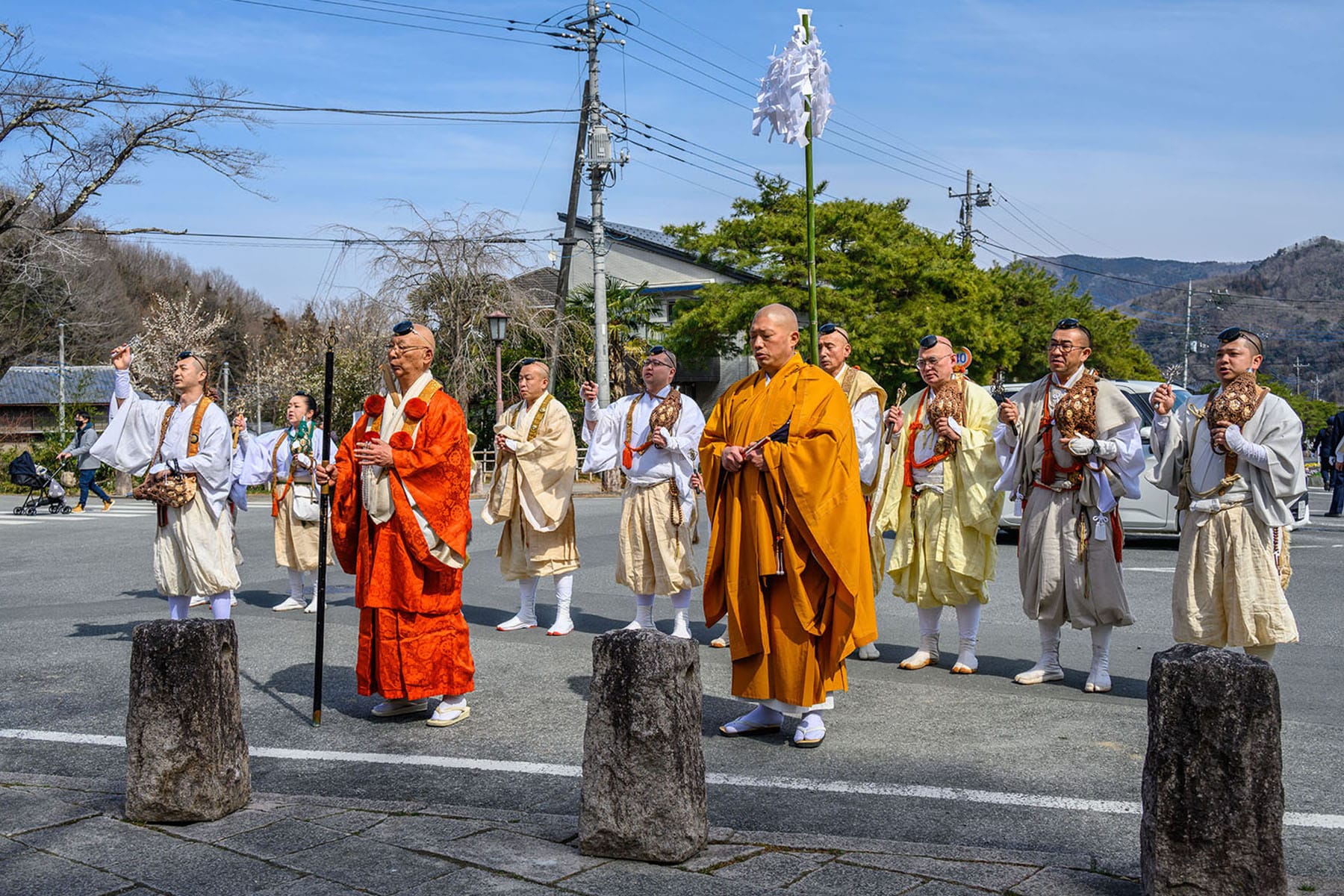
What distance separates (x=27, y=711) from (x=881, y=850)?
503 centimetres

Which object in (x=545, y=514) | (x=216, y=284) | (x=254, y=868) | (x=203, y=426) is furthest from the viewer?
(x=216, y=284)

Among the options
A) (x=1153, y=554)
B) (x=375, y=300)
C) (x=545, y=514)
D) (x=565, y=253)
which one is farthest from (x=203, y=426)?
(x=375, y=300)

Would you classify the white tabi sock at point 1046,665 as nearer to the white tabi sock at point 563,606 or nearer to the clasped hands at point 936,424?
the clasped hands at point 936,424

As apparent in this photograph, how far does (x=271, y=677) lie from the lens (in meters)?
7.40

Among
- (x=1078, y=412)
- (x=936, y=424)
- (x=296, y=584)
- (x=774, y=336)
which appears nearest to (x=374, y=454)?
(x=774, y=336)

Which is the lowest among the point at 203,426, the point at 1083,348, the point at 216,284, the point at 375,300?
the point at 203,426

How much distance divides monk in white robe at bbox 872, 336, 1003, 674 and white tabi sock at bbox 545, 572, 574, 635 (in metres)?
2.58

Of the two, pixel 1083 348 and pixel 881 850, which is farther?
pixel 1083 348

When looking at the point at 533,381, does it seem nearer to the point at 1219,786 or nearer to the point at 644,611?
the point at 644,611

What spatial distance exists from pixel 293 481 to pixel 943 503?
5925 millimetres

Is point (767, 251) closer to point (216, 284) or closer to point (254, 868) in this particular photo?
point (254, 868)

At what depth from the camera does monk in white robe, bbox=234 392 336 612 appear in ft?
34.2

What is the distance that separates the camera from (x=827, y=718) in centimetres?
634

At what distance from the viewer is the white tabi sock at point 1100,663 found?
683 cm
